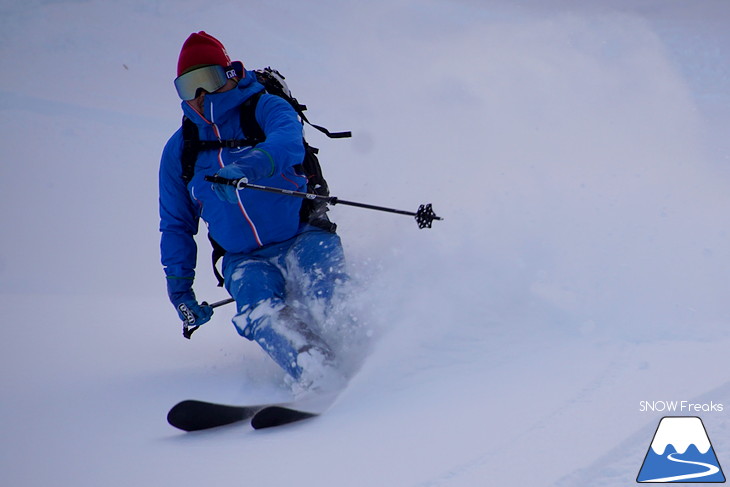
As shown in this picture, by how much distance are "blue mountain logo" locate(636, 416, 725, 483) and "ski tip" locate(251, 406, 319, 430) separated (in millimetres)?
1253

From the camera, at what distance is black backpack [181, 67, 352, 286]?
12.5ft

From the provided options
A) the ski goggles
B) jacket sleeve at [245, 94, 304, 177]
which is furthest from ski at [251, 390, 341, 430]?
the ski goggles

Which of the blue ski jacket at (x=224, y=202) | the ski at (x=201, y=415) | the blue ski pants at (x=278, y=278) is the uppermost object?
the blue ski jacket at (x=224, y=202)

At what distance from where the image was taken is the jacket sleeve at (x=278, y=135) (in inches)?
137

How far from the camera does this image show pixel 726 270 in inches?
144

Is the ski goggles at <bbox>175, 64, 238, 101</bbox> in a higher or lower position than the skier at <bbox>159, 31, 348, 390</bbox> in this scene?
higher

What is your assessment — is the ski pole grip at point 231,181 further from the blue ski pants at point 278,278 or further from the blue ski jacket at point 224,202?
the blue ski pants at point 278,278

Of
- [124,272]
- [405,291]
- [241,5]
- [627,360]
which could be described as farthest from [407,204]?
[241,5]

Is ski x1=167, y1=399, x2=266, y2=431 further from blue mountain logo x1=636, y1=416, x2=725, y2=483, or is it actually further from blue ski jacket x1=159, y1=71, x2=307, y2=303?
blue mountain logo x1=636, y1=416, x2=725, y2=483

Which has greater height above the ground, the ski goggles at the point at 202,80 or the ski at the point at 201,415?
the ski goggles at the point at 202,80

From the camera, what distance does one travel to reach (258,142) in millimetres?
3816

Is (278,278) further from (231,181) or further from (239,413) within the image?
(239,413)

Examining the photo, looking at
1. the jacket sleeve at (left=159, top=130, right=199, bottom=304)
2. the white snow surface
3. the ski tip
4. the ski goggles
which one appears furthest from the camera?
the jacket sleeve at (left=159, top=130, right=199, bottom=304)

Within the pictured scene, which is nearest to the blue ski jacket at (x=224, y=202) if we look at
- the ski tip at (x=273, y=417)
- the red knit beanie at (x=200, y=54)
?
the red knit beanie at (x=200, y=54)
